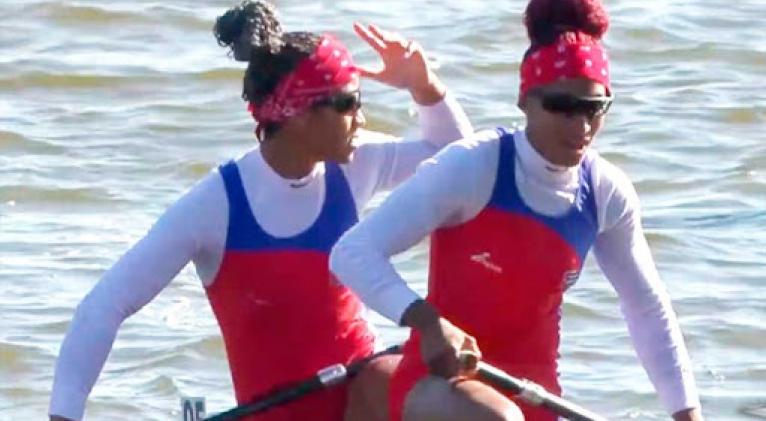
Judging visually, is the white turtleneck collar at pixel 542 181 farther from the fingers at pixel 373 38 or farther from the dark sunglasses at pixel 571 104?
the fingers at pixel 373 38

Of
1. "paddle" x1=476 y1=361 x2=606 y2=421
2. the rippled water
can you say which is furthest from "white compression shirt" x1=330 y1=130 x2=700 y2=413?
the rippled water

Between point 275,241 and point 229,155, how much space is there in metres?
5.56

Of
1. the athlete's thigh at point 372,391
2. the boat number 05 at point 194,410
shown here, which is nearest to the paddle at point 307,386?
the athlete's thigh at point 372,391

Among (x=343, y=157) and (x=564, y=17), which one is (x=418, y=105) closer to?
(x=343, y=157)

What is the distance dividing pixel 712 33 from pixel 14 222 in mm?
5184

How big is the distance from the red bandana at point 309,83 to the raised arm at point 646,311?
2.27ft

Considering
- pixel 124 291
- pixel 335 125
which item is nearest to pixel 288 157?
pixel 335 125

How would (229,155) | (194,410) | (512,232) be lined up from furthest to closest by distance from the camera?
(229,155), (194,410), (512,232)

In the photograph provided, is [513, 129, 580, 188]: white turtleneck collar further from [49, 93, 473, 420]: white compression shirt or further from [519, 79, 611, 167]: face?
[49, 93, 473, 420]: white compression shirt

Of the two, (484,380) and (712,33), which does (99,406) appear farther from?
(712,33)

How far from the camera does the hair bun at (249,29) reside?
211 inches

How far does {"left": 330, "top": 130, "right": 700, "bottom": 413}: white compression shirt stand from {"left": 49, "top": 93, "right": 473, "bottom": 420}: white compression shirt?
0.47 meters

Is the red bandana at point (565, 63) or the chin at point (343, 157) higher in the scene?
the red bandana at point (565, 63)

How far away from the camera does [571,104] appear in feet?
16.2
